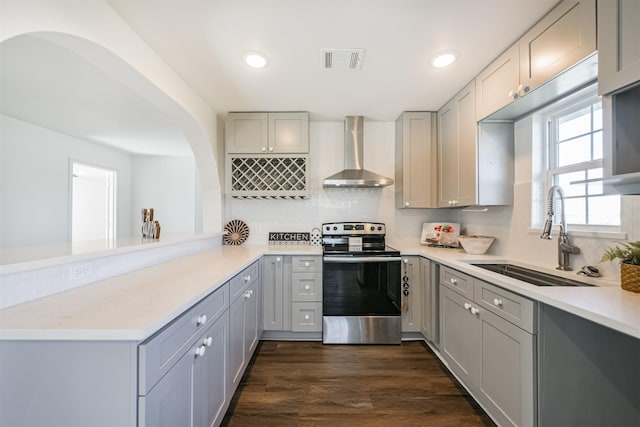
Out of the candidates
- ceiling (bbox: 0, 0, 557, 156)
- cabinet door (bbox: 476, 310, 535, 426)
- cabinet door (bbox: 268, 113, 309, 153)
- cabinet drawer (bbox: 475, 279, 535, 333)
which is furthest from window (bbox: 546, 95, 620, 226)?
cabinet door (bbox: 268, 113, 309, 153)

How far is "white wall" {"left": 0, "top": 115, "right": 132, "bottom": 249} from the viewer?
3451 millimetres

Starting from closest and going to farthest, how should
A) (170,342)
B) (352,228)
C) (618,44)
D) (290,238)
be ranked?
(170,342) < (618,44) < (352,228) < (290,238)

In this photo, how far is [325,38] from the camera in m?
1.67

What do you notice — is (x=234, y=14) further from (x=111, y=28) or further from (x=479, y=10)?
(x=479, y=10)

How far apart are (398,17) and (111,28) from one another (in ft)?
5.25

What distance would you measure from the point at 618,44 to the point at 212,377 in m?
2.32

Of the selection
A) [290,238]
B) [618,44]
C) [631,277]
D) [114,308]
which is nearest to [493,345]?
[631,277]

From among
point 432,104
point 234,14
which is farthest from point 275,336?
point 432,104

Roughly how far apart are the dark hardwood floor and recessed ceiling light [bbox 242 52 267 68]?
7.74 feet

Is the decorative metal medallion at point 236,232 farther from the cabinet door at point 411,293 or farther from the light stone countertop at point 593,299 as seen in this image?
the light stone countertop at point 593,299

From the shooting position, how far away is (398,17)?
59.1 inches

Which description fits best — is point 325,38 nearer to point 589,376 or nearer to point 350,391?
point 589,376

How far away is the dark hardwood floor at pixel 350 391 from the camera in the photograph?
1629mm

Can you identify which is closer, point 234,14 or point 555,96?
point 234,14
